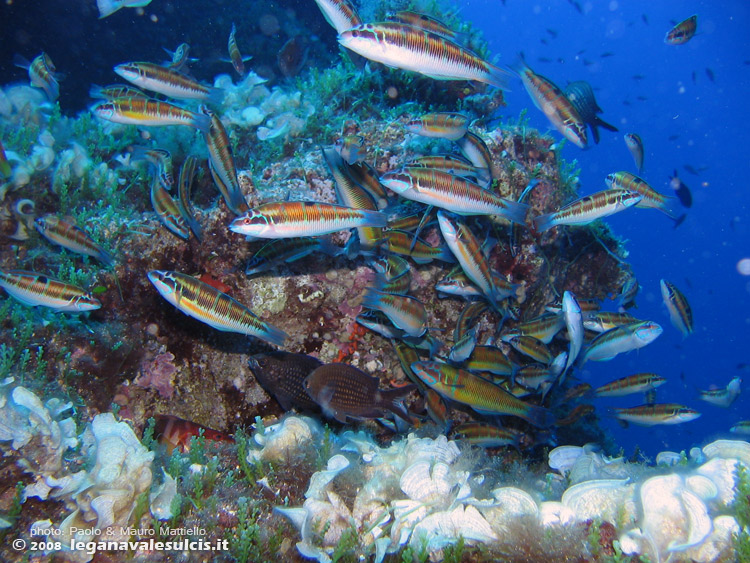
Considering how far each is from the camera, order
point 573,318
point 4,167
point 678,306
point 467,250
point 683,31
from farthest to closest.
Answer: point 683,31, point 678,306, point 4,167, point 573,318, point 467,250

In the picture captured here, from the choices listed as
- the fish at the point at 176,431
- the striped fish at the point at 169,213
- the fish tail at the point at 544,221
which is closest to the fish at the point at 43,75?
the striped fish at the point at 169,213

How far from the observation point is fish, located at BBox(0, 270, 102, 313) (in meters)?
3.31

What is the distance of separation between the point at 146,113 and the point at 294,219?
7.77ft

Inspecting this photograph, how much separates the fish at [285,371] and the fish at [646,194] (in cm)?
422

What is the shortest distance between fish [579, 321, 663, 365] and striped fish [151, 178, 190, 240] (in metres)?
5.18

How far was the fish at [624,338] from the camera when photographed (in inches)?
177

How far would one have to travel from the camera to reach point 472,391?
14.1 ft

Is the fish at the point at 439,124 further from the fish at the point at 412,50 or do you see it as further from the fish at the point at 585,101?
the fish at the point at 585,101

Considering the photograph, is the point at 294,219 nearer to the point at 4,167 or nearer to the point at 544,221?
the point at 544,221

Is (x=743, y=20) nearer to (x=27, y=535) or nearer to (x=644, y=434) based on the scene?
(x=644, y=434)

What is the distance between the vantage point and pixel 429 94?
7.96 meters

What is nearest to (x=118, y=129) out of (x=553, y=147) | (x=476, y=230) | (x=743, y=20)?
(x=476, y=230)

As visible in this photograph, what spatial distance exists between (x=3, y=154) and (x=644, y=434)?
6770 centimetres

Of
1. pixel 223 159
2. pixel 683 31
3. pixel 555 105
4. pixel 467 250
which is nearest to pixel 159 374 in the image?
pixel 223 159
